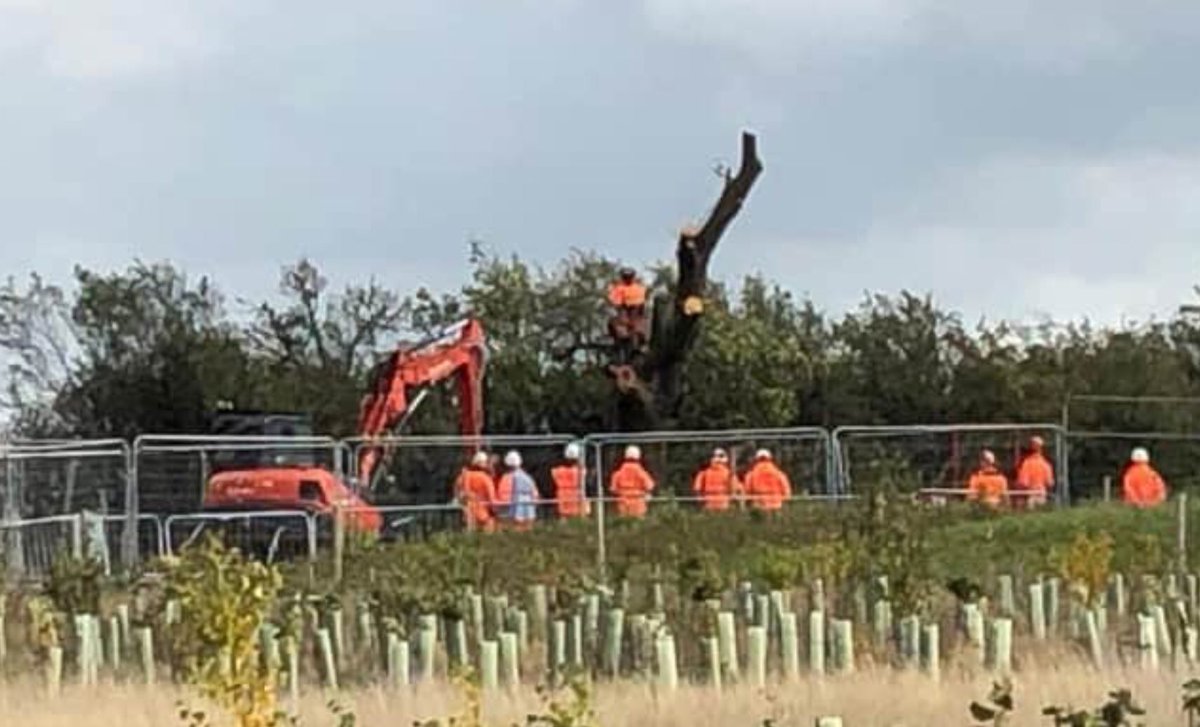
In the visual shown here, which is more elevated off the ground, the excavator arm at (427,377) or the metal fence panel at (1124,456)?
the excavator arm at (427,377)

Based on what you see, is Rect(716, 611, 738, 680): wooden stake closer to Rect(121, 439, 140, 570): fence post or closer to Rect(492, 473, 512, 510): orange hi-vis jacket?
Rect(121, 439, 140, 570): fence post

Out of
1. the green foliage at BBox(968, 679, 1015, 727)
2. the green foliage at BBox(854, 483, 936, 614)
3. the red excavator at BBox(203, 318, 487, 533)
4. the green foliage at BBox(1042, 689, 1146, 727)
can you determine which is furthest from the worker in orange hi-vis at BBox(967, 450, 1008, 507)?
the green foliage at BBox(1042, 689, 1146, 727)

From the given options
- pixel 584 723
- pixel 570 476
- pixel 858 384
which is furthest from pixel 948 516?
pixel 858 384

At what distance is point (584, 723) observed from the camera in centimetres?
947

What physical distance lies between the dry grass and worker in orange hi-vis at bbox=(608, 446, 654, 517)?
676 inches

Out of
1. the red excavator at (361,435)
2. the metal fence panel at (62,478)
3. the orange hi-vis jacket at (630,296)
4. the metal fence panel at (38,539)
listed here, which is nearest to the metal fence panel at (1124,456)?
the orange hi-vis jacket at (630,296)

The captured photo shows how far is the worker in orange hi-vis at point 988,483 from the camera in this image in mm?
31188

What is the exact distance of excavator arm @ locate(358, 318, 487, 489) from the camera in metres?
36.4

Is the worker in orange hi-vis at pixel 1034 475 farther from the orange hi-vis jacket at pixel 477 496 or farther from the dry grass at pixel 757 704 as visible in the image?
the dry grass at pixel 757 704

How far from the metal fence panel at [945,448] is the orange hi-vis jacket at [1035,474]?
15cm

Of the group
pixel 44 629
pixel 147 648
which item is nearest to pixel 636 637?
pixel 147 648

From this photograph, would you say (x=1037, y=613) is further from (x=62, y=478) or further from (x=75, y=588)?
(x=62, y=478)

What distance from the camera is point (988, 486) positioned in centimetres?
3197

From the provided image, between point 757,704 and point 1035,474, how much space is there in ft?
68.7
